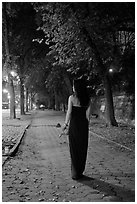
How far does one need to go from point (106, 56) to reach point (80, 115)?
45.4ft

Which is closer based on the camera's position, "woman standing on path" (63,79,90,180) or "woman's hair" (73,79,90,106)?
"woman standing on path" (63,79,90,180)

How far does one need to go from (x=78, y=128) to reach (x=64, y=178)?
43.8 inches

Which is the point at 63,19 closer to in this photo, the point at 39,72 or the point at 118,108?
the point at 118,108

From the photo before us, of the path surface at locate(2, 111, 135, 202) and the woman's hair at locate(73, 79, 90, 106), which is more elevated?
the woman's hair at locate(73, 79, 90, 106)

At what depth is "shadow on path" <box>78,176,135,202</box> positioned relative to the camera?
470 cm

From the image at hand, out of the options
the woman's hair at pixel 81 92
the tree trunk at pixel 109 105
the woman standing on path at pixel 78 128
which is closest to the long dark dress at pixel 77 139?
the woman standing on path at pixel 78 128

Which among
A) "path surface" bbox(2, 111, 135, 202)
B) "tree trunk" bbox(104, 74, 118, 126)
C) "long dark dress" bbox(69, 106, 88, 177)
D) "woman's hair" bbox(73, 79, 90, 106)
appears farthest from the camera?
"tree trunk" bbox(104, 74, 118, 126)

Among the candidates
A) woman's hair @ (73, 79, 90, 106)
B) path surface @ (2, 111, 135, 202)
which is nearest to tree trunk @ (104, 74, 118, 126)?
path surface @ (2, 111, 135, 202)

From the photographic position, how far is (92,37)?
16.8 m

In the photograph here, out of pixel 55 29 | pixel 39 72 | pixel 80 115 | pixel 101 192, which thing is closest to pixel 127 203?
pixel 101 192

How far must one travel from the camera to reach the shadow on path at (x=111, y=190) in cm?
470

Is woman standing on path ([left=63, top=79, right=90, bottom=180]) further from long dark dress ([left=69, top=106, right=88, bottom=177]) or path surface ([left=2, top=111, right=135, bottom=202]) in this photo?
path surface ([left=2, top=111, right=135, bottom=202])

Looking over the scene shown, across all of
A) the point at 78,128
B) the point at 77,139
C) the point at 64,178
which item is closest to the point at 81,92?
the point at 78,128

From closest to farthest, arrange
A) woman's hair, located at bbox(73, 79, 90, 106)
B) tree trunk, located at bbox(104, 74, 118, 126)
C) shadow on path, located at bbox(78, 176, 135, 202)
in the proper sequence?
shadow on path, located at bbox(78, 176, 135, 202), woman's hair, located at bbox(73, 79, 90, 106), tree trunk, located at bbox(104, 74, 118, 126)
